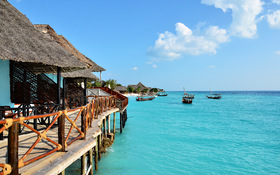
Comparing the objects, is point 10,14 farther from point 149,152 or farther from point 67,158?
point 149,152

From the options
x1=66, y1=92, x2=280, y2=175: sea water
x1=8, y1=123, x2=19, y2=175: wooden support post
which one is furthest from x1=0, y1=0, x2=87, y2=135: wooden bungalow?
x1=66, y1=92, x2=280, y2=175: sea water

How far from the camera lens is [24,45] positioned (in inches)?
212

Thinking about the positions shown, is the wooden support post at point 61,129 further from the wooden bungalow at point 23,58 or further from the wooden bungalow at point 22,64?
the wooden bungalow at point 23,58

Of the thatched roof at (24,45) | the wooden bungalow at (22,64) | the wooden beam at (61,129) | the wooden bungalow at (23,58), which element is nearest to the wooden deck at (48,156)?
the wooden beam at (61,129)

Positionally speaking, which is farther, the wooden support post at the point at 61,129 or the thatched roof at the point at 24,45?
the thatched roof at the point at 24,45

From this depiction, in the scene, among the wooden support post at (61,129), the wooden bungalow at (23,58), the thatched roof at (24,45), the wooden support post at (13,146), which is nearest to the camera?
the wooden support post at (13,146)

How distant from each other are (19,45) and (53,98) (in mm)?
2816

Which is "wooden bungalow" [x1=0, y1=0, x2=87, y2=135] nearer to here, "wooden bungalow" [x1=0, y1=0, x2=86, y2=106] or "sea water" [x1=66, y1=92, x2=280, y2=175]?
"wooden bungalow" [x1=0, y1=0, x2=86, y2=106]

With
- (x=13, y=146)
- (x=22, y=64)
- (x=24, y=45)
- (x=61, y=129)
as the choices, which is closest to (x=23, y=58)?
(x=24, y=45)

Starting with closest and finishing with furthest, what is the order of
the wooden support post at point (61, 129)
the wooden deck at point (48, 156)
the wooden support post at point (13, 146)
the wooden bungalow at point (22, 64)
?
the wooden support post at point (13, 146) → the wooden deck at point (48, 156) → the wooden support post at point (61, 129) → the wooden bungalow at point (22, 64)

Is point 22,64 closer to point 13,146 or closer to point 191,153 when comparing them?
point 13,146

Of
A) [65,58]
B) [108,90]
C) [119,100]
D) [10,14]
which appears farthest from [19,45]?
[108,90]

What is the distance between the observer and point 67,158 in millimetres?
3777

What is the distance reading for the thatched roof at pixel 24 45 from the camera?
15.9ft
